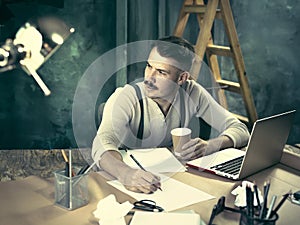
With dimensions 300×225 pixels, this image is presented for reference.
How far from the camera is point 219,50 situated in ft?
10.6

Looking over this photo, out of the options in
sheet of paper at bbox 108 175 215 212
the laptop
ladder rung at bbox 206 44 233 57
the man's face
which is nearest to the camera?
sheet of paper at bbox 108 175 215 212

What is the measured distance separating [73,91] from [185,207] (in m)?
2.37

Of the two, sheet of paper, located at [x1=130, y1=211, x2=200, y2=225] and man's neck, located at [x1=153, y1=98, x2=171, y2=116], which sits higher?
man's neck, located at [x1=153, y1=98, x2=171, y2=116]

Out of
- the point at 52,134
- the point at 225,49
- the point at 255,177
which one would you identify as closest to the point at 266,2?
the point at 225,49

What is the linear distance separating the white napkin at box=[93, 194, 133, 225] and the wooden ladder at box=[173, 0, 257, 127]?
1.95 m

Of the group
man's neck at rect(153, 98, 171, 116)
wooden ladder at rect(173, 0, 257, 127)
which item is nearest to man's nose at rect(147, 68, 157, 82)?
man's neck at rect(153, 98, 171, 116)

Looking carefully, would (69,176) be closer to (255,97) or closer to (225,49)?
(225,49)

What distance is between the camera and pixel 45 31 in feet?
10.8

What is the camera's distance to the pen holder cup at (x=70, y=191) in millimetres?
1229

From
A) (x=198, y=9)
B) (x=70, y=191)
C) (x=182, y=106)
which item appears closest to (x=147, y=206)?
(x=70, y=191)

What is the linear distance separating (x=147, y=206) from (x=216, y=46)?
2.22 m

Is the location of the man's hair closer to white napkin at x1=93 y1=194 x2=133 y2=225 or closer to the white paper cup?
the white paper cup

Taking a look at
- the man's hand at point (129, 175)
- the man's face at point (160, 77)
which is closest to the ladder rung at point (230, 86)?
the man's face at point (160, 77)

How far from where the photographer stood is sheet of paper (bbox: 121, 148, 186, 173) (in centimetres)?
151
